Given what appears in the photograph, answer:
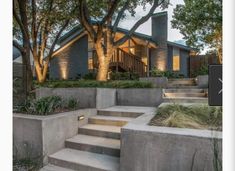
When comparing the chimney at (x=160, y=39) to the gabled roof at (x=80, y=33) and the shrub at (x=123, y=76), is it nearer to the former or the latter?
the gabled roof at (x=80, y=33)

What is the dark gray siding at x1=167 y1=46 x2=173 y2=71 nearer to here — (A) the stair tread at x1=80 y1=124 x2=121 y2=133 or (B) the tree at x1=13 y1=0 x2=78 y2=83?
(B) the tree at x1=13 y1=0 x2=78 y2=83

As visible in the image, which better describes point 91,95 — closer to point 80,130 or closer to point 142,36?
point 80,130

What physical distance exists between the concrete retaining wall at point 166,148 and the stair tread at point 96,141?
2.49 feet

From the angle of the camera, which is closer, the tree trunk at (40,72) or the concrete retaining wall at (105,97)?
the concrete retaining wall at (105,97)

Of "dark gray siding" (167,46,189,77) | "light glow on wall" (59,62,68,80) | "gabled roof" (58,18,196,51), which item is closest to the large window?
"dark gray siding" (167,46,189,77)

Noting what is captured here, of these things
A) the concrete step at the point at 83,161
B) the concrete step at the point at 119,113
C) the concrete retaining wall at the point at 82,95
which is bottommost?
the concrete step at the point at 83,161

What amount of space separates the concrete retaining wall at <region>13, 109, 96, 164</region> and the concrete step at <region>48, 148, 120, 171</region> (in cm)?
19

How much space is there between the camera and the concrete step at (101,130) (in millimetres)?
3305

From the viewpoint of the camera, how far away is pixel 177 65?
11.1 m

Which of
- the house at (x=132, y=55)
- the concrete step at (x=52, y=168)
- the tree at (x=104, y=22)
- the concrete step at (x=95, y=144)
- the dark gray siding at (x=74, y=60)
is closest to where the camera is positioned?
the concrete step at (x=52, y=168)

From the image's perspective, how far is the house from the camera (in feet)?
33.9

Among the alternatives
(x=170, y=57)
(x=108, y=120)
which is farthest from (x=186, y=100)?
(x=170, y=57)

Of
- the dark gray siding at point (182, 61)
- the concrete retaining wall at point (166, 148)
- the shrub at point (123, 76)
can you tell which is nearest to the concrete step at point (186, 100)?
the concrete retaining wall at point (166, 148)

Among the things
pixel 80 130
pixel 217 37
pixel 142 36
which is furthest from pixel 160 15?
pixel 80 130
